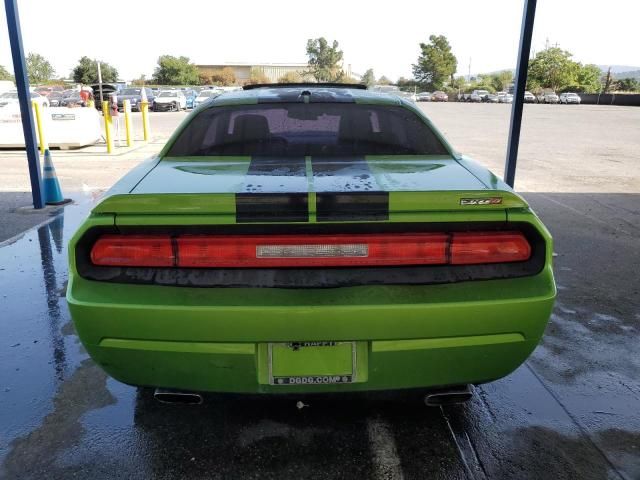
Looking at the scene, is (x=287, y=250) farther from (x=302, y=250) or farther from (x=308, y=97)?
(x=308, y=97)

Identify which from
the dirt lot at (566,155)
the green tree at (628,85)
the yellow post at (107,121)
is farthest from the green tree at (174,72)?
the yellow post at (107,121)

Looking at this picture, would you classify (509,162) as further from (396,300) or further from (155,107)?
(155,107)

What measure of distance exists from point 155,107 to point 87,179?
2669 centimetres

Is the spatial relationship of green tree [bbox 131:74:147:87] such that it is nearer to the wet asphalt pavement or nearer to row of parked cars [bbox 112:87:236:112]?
row of parked cars [bbox 112:87:236:112]

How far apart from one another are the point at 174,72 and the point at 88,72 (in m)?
15.9

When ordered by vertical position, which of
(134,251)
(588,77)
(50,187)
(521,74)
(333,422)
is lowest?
(333,422)

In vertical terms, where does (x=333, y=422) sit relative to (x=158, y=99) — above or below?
below

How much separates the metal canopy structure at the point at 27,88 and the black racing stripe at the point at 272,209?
200 inches

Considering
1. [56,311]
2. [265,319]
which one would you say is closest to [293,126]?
[265,319]

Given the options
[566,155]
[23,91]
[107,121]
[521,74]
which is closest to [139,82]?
[107,121]

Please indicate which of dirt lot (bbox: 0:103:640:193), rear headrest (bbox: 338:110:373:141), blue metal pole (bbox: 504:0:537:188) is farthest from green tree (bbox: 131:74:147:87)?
rear headrest (bbox: 338:110:373:141)

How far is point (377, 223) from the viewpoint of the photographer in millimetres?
2086

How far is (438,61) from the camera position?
327 ft

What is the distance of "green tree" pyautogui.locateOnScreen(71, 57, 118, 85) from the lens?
220 feet
